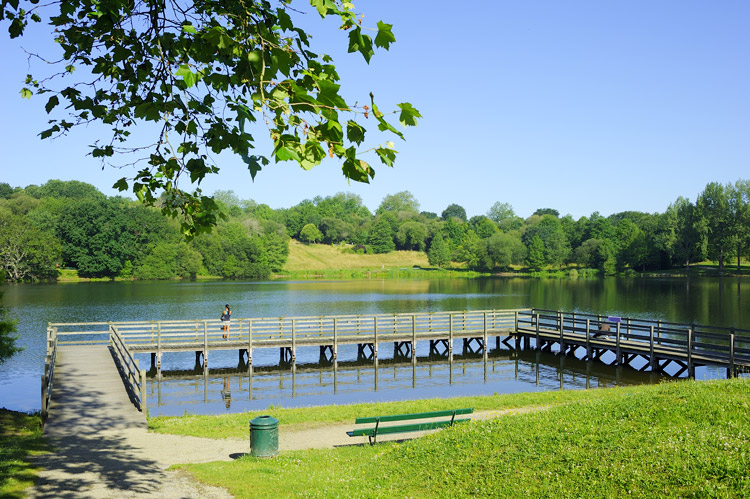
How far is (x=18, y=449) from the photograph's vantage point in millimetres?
12570

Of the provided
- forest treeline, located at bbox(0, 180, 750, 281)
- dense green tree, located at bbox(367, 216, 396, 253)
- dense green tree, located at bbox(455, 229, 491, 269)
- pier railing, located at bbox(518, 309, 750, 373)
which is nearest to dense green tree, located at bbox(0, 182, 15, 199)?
forest treeline, located at bbox(0, 180, 750, 281)

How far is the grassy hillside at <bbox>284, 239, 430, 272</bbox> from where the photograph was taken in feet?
445

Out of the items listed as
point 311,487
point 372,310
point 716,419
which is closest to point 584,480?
point 716,419

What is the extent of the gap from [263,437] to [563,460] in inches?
228

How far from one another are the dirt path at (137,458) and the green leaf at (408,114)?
7.37 m

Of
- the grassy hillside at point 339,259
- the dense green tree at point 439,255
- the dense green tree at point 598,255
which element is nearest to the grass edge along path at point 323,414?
the dense green tree at point 598,255

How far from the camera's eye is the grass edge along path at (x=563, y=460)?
7.89 meters

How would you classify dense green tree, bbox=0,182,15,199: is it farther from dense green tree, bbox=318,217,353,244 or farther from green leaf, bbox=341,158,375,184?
green leaf, bbox=341,158,375,184

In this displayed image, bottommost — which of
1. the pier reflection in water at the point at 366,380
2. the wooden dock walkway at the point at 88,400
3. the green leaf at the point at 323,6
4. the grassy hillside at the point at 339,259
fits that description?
the pier reflection in water at the point at 366,380

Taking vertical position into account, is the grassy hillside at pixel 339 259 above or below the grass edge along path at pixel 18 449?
above

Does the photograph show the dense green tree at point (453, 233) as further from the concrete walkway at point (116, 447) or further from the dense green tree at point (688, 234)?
the concrete walkway at point (116, 447)

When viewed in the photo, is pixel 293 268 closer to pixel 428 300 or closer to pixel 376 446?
pixel 428 300

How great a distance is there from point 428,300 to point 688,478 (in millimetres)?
59433

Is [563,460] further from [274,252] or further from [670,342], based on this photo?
[274,252]
